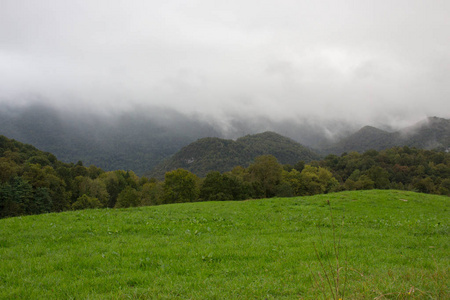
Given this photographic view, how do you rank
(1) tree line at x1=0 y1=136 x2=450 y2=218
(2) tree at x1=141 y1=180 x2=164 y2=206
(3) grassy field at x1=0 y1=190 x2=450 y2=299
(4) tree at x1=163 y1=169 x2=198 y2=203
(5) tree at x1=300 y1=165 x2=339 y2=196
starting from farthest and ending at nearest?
(5) tree at x1=300 y1=165 x2=339 y2=196
(2) tree at x1=141 y1=180 x2=164 y2=206
(4) tree at x1=163 y1=169 x2=198 y2=203
(1) tree line at x1=0 y1=136 x2=450 y2=218
(3) grassy field at x1=0 y1=190 x2=450 y2=299

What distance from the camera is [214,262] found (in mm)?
6781

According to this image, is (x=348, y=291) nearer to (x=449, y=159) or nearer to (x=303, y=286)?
(x=303, y=286)

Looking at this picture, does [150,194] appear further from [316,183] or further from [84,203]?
[316,183]

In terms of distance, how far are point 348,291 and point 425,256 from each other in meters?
4.76

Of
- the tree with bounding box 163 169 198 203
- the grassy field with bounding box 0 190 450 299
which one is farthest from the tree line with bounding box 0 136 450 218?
the grassy field with bounding box 0 190 450 299

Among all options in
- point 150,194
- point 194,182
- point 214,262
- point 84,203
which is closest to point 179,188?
point 194,182

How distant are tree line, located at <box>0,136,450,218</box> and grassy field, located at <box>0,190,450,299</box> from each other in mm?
45411

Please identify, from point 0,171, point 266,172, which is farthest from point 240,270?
point 0,171

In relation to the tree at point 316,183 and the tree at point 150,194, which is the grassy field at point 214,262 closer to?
the tree at point 150,194

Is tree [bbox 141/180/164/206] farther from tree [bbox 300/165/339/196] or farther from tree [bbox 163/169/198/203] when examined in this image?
tree [bbox 300/165/339/196]

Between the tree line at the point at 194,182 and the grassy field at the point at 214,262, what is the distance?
149ft

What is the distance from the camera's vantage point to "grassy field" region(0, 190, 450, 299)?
494cm

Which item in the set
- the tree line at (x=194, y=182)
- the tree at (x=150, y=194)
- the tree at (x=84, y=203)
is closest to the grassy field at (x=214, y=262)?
the tree line at (x=194, y=182)

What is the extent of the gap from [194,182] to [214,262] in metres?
54.4
